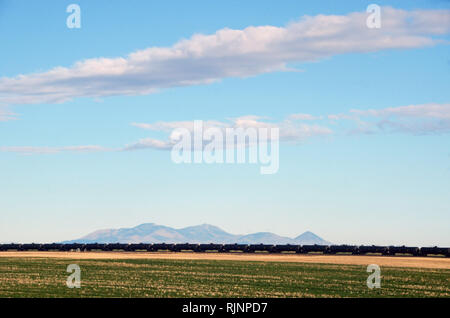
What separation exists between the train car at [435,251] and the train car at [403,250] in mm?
645

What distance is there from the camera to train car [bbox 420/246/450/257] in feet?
259

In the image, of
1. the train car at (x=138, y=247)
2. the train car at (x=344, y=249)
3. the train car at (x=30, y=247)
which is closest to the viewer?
the train car at (x=344, y=249)

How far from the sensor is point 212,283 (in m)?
40.2

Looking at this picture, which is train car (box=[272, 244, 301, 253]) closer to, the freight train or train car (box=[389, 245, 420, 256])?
the freight train

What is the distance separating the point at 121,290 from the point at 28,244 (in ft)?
234

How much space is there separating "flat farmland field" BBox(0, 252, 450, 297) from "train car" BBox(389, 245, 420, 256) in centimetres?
2224

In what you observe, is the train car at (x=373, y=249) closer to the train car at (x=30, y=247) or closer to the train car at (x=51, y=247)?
the train car at (x=51, y=247)

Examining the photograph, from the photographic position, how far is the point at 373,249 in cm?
8300

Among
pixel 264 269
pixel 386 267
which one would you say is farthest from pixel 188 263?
pixel 386 267

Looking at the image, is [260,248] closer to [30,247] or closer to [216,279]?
[30,247]

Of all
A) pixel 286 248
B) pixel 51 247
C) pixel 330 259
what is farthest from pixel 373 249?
pixel 51 247

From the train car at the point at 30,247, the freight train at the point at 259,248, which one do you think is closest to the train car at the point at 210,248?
the freight train at the point at 259,248

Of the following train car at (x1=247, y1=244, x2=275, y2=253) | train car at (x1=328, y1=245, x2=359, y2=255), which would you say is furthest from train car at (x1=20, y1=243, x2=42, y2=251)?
train car at (x1=328, y1=245, x2=359, y2=255)

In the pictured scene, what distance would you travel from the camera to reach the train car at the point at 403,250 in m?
80.0
